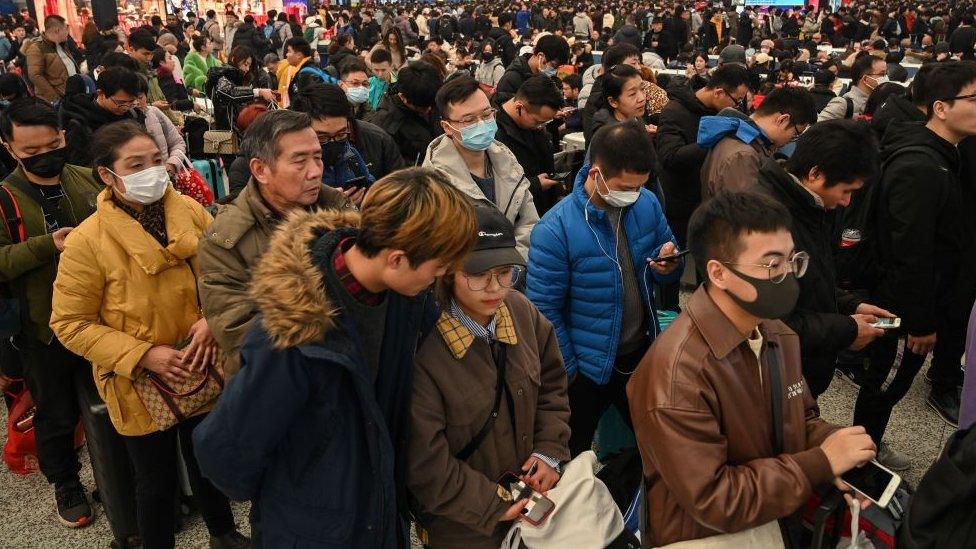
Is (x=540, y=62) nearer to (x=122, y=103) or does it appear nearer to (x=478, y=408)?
(x=122, y=103)

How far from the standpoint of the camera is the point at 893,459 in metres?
3.72

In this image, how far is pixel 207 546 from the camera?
10.3ft

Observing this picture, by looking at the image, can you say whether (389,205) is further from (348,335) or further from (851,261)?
(851,261)

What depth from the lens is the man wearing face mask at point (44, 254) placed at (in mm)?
2924

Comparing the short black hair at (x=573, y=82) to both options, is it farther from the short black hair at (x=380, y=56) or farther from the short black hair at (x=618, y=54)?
the short black hair at (x=380, y=56)

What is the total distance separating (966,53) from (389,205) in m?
15.7

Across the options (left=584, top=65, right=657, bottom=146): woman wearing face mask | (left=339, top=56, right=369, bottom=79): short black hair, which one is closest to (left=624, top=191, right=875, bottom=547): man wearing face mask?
(left=584, top=65, right=657, bottom=146): woman wearing face mask

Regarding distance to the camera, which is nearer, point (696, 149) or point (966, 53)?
point (696, 149)

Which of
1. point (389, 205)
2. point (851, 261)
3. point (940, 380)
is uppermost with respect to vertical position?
point (389, 205)

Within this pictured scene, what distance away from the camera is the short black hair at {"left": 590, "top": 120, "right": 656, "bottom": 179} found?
2.83m

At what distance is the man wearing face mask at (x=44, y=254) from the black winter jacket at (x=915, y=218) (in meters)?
3.52

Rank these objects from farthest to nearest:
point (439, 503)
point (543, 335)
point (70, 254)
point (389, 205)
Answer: point (70, 254) < point (543, 335) < point (439, 503) < point (389, 205)

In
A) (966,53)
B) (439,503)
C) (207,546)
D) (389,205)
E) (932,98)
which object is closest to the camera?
(389,205)

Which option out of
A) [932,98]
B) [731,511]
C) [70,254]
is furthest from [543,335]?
[932,98]
